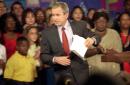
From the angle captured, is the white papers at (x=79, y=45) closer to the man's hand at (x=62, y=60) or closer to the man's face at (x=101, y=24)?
the man's hand at (x=62, y=60)

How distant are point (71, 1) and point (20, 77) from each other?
3.21 meters

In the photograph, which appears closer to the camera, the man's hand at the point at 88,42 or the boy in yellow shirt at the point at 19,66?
the man's hand at the point at 88,42

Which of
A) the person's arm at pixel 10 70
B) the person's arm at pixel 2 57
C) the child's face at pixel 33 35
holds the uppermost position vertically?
the child's face at pixel 33 35

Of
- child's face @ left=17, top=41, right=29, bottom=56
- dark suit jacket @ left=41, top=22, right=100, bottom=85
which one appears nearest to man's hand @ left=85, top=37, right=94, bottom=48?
dark suit jacket @ left=41, top=22, right=100, bottom=85

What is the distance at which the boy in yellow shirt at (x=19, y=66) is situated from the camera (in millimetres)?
5363

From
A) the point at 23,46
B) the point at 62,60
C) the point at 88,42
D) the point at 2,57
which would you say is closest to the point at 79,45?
the point at 88,42

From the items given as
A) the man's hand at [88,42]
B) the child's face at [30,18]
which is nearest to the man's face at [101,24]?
the child's face at [30,18]

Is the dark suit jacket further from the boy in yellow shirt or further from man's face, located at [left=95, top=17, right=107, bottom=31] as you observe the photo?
the boy in yellow shirt

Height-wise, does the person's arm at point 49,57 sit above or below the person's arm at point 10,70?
above

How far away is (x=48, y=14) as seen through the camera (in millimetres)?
6480

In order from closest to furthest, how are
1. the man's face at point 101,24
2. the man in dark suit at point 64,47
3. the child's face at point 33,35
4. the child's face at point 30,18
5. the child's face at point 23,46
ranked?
the man in dark suit at point 64,47 < the man's face at point 101,24 < the child's face at point 23,46 < the child's face at point 33,35 < the child's face at point 30,18

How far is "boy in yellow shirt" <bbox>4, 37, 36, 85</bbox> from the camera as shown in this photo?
5363 millimetres

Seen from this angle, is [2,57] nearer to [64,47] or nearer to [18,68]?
[18,68]

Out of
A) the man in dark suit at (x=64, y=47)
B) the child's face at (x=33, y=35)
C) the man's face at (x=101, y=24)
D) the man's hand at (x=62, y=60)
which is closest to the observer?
the man's hand at (x=62, y=60)
